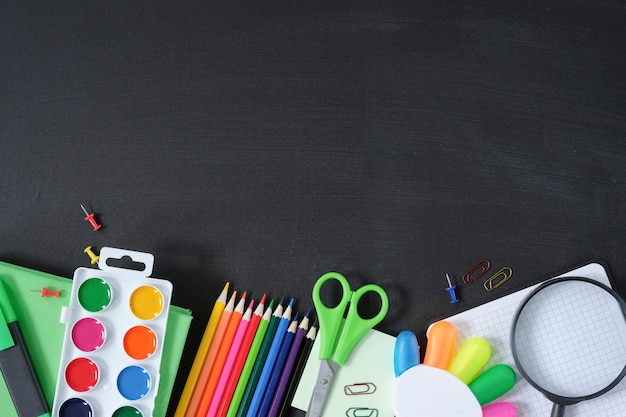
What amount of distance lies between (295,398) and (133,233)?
0.32 metres

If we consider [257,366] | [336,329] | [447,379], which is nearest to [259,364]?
[257,366]

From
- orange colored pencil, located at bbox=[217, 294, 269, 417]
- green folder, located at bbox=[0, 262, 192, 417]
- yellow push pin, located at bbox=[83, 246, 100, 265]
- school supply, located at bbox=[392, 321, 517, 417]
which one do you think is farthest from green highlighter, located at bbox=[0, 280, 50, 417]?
school supply, located at bbox=[392, 321, 517, 417]

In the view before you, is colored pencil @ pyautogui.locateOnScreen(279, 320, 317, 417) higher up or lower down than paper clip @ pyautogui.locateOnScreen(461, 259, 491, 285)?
lower down

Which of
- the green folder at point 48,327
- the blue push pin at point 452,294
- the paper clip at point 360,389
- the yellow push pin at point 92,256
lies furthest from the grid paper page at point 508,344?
the yellow push pin at point 92,256

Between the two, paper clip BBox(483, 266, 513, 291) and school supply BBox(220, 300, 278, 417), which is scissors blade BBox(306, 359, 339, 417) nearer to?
school supply BBox(220, 300, 278, 417)

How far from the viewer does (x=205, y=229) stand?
101cm

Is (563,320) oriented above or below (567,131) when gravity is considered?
below

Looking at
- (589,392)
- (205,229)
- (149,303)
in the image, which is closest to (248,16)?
(205,229)

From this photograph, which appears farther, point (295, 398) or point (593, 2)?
point (593, 2)

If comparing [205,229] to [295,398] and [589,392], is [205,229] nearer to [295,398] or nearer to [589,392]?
[295,398]

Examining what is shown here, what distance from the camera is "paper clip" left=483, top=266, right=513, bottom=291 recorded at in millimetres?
1012

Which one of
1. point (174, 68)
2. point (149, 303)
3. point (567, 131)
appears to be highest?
point (174, 68)

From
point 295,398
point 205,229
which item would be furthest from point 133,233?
point 295,398

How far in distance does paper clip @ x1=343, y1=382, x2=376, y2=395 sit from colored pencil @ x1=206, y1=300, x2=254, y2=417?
16 centimetres
